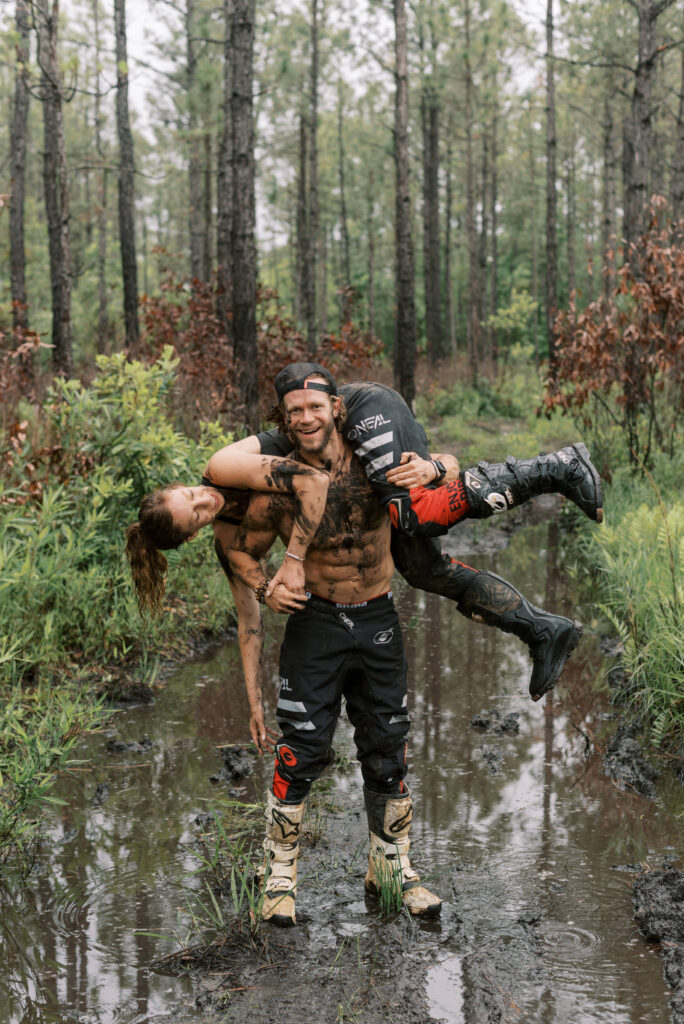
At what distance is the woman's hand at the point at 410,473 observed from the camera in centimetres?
316

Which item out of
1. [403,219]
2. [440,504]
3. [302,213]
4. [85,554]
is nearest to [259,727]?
[440,504]

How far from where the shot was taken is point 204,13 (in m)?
22.7

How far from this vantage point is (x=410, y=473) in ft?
10.4

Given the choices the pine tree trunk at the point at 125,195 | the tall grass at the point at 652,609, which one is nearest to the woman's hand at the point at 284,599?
the tall grass at the point at 652,609

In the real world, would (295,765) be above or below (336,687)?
below

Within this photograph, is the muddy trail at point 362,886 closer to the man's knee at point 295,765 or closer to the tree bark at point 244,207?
the man's knee at point 295,765

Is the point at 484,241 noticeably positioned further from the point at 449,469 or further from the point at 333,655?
the point at 333,655

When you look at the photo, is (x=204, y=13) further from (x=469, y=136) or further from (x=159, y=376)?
(x=159, y=376)

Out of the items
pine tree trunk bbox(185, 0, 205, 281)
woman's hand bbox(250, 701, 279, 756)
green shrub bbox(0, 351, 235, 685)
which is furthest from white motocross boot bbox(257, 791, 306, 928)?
pine tree trunk bbox(185, 0, 205, 281)

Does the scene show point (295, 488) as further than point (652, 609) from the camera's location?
No

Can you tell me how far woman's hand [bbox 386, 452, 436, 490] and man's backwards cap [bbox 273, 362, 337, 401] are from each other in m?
0.36

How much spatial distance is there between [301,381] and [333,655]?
1.01 m

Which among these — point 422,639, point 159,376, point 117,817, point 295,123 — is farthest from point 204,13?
point 117,817

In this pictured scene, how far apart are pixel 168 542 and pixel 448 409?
16372 mm
